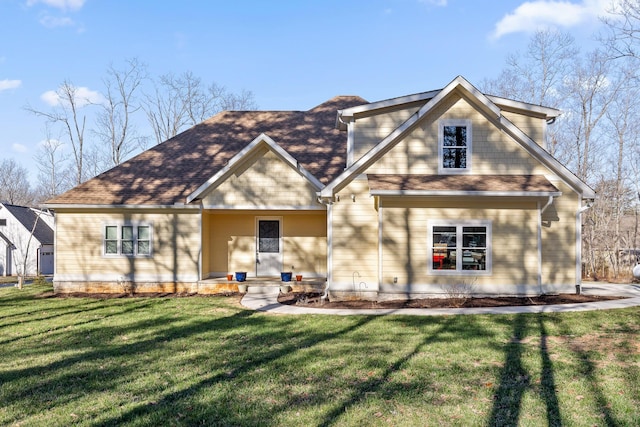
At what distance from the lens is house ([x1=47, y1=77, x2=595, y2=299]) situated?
1303cm

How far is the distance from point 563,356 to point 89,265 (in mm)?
14807

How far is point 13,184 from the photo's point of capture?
58.0 m

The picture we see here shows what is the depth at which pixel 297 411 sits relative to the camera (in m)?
5.23

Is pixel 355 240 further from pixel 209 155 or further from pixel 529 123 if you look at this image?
pixel 209 155

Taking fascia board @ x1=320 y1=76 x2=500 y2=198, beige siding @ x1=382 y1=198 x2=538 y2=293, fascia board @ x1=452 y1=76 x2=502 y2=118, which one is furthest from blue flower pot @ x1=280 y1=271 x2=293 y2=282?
fascia board @ x1=452 y1=76 x2=502 y2=118

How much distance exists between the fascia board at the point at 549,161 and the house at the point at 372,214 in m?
0.04

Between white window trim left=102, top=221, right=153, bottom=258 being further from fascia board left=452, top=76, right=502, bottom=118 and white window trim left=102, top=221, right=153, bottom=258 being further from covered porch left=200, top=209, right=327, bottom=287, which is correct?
fascia board left=452, top=76, right=502, bottom=118

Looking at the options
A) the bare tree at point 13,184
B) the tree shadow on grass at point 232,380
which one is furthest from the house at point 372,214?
the bare tree at point 13,184

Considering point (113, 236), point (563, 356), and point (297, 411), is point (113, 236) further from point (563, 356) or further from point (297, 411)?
point (563, 356)

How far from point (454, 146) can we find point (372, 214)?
3.14 m

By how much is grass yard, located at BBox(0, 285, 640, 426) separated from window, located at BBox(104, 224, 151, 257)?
521cm

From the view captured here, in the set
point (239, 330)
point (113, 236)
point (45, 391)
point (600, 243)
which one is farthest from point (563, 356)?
point (600, 243)

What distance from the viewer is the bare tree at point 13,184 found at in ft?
184

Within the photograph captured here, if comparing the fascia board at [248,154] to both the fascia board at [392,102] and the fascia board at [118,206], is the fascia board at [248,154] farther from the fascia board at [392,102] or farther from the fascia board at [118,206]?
the fascia board at [392,102]
